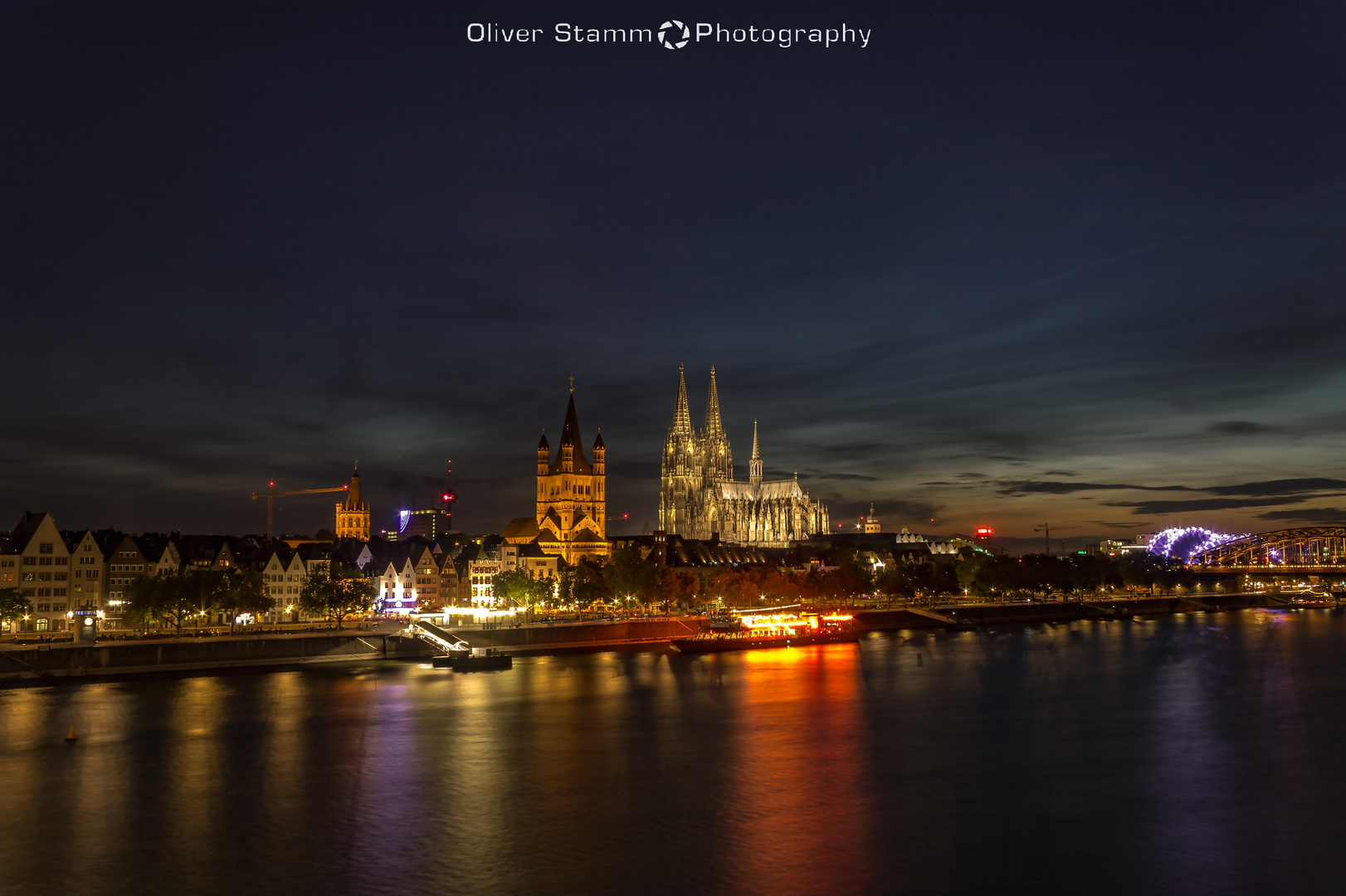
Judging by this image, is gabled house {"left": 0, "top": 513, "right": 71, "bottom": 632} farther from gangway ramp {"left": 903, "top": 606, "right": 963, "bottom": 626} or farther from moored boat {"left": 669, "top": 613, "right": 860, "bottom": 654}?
→ gangway ramp {"left": 903, "top": 606, "right": 963, "bottom": 626}

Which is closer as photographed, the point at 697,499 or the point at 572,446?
the point at 572,446

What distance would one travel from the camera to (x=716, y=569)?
143 m

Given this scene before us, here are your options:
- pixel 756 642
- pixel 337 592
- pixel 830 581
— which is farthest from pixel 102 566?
pixel 830 581

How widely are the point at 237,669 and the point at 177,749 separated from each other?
83.2 ft

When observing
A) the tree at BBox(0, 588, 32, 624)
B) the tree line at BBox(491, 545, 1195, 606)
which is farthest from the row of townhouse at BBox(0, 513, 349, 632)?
the tree line at BBox(491, 545, 1195, 606)

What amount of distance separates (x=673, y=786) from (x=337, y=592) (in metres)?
55.3

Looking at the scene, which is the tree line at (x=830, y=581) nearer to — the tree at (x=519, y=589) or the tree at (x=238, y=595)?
the tree at (x=519, y=589)

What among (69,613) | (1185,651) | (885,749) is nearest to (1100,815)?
(885,749)

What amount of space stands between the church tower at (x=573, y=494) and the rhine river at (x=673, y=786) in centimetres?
8053

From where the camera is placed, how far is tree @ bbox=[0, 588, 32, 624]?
69.4 meters

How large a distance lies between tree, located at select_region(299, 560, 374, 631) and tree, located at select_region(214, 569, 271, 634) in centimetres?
328

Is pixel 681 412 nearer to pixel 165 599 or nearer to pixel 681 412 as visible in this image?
pixel 681 412

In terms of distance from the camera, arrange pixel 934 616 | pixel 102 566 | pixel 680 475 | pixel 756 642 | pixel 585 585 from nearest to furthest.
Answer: pixel 102 566 → pixel 756 642 → pixel 585 585 → pixel 934 616 → pixel 680 475

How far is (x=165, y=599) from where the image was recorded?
244ft
